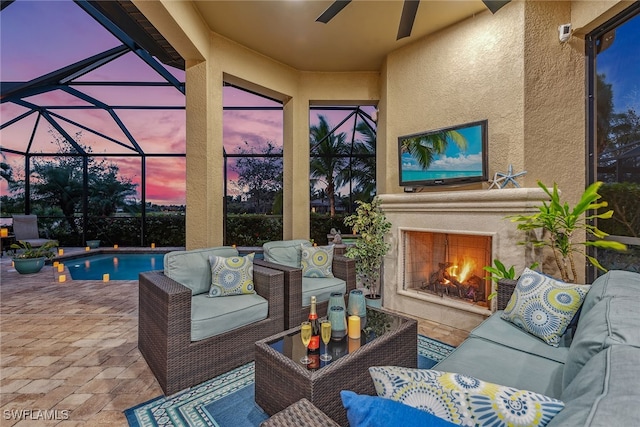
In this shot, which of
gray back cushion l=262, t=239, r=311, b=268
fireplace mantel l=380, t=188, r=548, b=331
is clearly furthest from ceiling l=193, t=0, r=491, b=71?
gray back cushion l=262, t=239, r=311, b=268

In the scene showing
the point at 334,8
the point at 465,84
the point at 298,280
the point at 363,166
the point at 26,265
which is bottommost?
the point at 26,265

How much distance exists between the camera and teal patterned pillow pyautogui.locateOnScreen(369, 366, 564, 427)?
69 centimetres

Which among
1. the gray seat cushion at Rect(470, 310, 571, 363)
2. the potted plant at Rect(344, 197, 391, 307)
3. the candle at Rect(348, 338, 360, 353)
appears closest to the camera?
the gray seat cushion at Rect(470, 310, 571, 363)

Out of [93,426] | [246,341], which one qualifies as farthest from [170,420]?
[246,341]

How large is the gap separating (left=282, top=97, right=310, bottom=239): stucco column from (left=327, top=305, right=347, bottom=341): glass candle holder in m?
2.81

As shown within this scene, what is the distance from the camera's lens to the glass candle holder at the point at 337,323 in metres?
1.95

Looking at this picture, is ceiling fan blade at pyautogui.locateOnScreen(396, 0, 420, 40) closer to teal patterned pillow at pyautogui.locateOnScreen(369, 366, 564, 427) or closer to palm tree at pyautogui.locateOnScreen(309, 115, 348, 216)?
teal patterned pillow at pyautogui.locateOnScreen(369, 366, 564, 427)

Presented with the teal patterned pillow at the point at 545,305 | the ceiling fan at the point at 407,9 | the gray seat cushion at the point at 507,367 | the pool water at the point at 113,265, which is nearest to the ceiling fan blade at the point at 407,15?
the ceiling fan at the point at 407,9

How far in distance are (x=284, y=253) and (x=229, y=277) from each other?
0.87 meters

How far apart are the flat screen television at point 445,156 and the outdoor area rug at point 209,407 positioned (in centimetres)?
276

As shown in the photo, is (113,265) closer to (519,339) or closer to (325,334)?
(325,334)

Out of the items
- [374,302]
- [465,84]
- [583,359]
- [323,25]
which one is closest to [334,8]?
[323,25]

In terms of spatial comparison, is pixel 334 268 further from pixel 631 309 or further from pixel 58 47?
pixel 58 47

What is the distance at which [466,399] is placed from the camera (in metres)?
0.71
